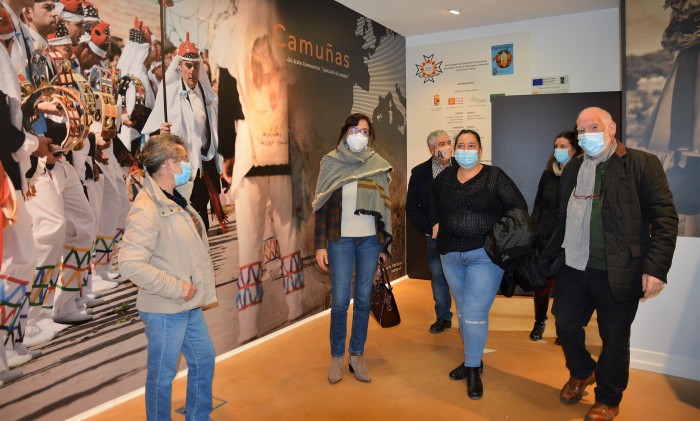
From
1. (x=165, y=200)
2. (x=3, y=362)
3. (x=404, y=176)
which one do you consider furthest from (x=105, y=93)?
(x=404, y=176)

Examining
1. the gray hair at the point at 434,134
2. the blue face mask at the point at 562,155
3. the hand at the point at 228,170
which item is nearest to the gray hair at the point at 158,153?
the hand at the point at 228,170

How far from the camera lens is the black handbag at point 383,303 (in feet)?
11.2

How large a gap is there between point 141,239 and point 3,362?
3.50ft

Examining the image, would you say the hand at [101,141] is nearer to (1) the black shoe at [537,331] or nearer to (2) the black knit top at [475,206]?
(2) the black knit top at [475,206]

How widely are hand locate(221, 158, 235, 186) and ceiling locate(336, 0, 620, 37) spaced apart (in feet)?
7.08

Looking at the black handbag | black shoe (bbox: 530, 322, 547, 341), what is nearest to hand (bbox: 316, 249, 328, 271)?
the black handbag

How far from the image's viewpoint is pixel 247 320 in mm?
3828

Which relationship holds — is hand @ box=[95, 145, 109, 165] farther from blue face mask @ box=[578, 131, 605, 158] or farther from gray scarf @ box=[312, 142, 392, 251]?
blue face mask @ box=[578, 131, 605, 158]

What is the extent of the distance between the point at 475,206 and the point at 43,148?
2.22 meters

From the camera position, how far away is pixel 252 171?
385cm

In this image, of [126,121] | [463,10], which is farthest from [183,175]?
[463,10]

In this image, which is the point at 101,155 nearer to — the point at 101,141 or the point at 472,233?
the point at 101,141

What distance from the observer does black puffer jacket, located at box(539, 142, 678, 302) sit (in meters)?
2.31

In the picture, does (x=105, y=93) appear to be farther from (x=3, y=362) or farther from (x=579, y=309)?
(x=579, y=309)
